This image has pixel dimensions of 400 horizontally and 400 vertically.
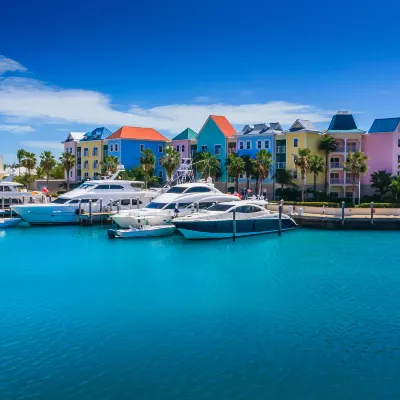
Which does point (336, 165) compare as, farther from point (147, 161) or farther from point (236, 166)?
point (147, 161)

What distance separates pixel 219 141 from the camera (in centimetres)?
7150

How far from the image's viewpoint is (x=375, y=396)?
41.9 feet

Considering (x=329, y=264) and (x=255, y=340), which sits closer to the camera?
(x=255, y=340)

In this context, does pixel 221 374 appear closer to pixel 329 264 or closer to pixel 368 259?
pixel 329 264

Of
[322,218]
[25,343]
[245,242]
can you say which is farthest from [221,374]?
[322,218]

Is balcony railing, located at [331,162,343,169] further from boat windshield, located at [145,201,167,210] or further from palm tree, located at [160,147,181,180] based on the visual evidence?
boat windshield, located at [145,201,167,210]

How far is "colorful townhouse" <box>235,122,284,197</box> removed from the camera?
66.4 meters

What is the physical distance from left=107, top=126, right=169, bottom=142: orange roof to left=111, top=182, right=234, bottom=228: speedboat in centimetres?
3233

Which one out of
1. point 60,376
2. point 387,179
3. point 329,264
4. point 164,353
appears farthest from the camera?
point 387,179

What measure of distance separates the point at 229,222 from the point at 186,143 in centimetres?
3847

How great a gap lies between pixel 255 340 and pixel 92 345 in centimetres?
545

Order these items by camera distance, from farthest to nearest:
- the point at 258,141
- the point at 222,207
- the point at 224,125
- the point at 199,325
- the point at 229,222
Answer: the point at 224,125 → the point at 258,141 → the point at 222,207 → the point at 229,222 → the point at 199,325

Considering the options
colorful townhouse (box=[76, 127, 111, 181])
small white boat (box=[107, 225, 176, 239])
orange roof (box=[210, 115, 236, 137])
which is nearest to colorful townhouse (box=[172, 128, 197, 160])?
orange roof (box=[210, 115, 236, 137])

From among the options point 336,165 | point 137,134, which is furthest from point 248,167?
point 137,134
